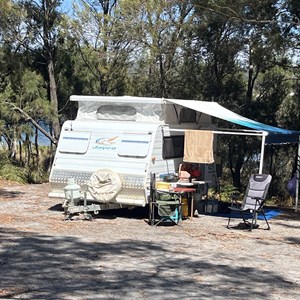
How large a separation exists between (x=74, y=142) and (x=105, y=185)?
124 cm

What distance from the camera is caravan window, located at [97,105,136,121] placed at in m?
10.0

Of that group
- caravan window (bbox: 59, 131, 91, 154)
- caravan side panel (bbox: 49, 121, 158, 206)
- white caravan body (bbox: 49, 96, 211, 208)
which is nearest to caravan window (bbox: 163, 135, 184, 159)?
white caravan body (bbox: 49, 96, 211, 208)

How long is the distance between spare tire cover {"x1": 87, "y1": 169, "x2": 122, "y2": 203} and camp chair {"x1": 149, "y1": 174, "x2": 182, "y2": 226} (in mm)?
622

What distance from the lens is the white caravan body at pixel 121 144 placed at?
9.30 meters

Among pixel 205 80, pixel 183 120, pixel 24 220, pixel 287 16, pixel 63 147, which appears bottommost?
pixel 24 220

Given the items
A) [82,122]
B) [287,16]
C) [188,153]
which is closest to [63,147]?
[82,122]

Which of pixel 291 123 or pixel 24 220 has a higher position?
pixel 291 123

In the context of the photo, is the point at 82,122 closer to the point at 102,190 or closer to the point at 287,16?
the point at 102,190

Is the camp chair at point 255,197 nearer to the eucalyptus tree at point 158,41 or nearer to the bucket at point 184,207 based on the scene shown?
the bucket at point 184,207

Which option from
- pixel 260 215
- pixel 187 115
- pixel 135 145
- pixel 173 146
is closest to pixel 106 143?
pixel 135 145

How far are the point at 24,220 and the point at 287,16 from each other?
7.49m

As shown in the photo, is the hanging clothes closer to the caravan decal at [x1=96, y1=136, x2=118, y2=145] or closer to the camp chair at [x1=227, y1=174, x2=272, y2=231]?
the camp chair at [x1=227, y1=174, x2=272, y2=231]

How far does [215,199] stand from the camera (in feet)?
36.3

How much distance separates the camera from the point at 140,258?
6426 millimetres
